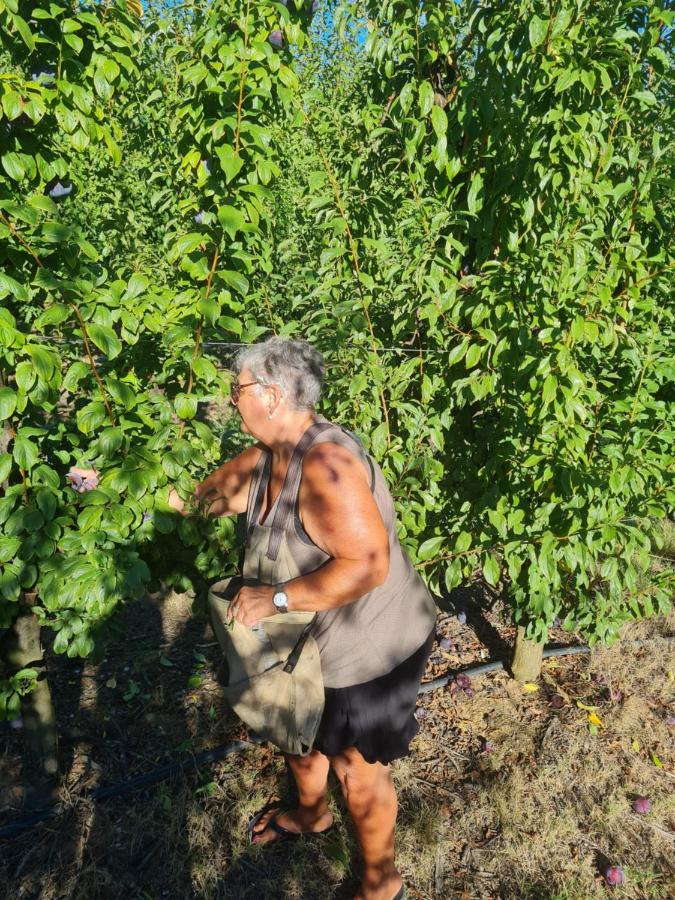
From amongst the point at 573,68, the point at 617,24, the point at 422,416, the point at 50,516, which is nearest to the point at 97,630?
the point at 50,516

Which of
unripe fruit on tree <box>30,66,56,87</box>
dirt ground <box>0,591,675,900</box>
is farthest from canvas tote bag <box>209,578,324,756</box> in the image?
unripe fruit on tree <box>30,66,56,87</box>

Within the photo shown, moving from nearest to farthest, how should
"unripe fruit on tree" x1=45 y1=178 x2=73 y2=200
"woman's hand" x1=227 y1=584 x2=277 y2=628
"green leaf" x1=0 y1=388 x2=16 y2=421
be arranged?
"green leaf" x1=0 y1=388 x2=16 y2=421, "woman's hand" x1=227 y1=584 x2=277 y2=628, "unripe fruit on tree" x1=45 y1=178 x2=73 y2=200

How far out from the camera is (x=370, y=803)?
198 centimetres

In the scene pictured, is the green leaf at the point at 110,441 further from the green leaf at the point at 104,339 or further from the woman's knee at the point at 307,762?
the woman's knee at the point at 307,762

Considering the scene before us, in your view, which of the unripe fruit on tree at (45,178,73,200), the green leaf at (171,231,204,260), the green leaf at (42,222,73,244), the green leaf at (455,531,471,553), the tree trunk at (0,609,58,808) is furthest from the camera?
the green leaf at (455,531,471,553)

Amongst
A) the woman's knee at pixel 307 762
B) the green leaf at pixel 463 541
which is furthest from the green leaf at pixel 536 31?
the woman's knee at pixel 307 762

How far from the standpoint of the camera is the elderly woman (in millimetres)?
1643

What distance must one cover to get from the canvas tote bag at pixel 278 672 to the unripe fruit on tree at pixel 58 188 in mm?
1294

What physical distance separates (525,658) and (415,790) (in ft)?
2.88

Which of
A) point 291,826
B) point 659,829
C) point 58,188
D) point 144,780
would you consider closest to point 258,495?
point 58,188

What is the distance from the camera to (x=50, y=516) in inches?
65.2

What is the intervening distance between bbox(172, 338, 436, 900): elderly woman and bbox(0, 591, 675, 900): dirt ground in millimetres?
385

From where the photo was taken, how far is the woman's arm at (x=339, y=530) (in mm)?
1617

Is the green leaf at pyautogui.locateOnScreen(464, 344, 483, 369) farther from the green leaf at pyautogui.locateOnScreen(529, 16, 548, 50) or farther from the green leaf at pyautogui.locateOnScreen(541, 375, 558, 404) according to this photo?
the green leaf at pyautogui.locateOnScreen(529, 16, 548, 50)
